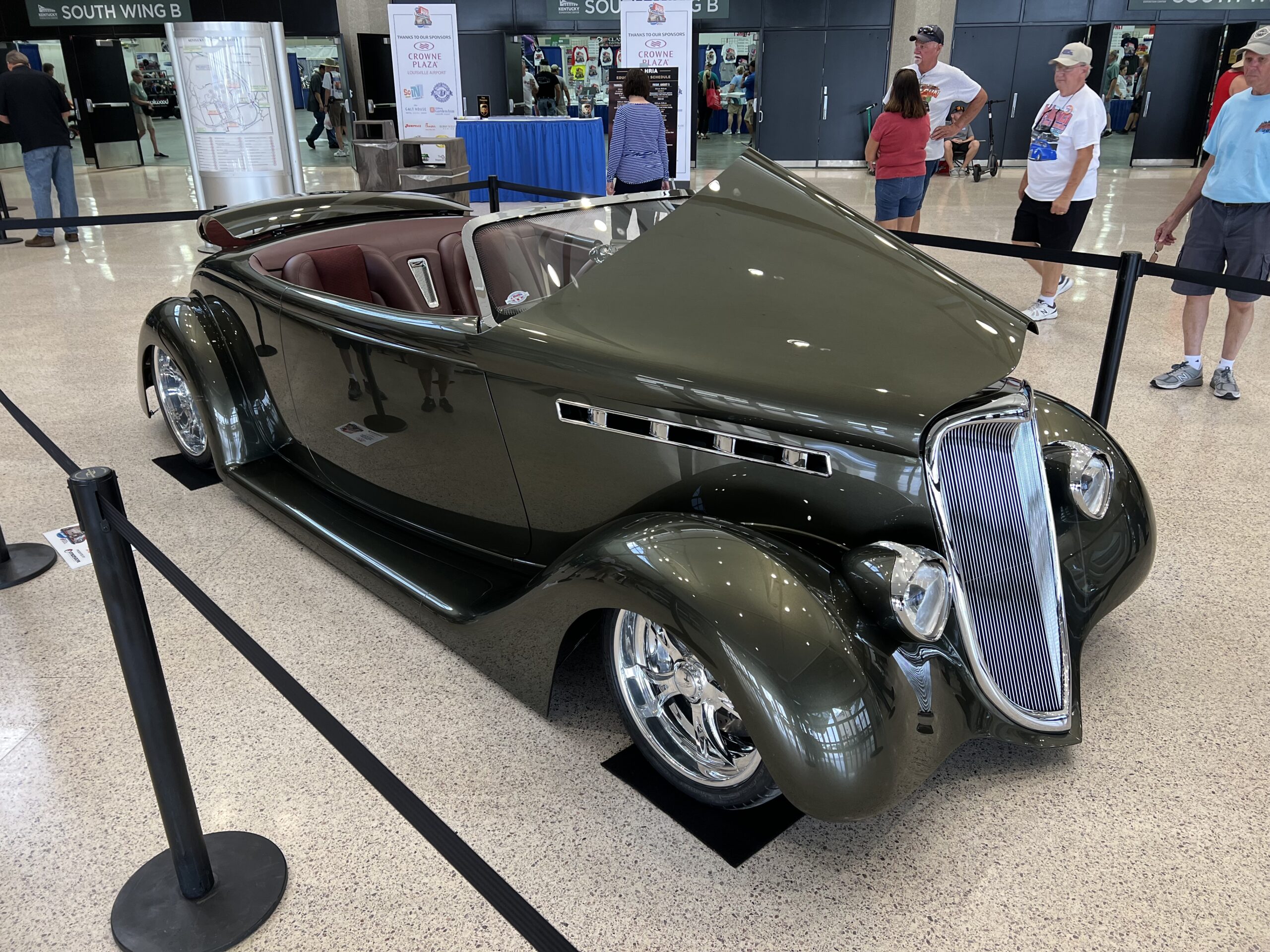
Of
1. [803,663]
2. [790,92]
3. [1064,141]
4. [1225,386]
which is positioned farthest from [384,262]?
[790,92]

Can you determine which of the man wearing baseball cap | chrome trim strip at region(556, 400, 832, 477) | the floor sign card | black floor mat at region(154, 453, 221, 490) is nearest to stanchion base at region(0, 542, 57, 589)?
black floor mat at region(154, 453, 221, 490)

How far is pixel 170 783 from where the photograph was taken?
1.77 metres

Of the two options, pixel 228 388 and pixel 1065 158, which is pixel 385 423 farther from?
pixel 1065 158

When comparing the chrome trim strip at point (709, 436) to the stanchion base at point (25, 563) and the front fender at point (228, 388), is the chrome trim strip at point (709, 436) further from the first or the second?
the stanchion base at point (25, 563)

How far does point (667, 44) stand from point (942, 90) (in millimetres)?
6109

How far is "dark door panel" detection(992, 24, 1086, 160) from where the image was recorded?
16109 mm

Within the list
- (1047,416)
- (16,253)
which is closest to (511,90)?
(16,253)

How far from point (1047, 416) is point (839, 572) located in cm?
119

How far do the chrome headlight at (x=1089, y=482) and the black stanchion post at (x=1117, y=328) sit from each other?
4.01ft

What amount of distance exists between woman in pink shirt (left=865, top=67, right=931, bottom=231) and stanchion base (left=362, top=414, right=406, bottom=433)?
4.47m

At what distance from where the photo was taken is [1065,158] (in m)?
5.75

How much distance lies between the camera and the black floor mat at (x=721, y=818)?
2.04m

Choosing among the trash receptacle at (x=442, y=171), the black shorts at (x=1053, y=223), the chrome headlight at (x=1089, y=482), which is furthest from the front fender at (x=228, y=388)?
the trash receptacle at (x=442, y=171)

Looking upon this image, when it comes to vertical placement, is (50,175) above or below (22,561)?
above
